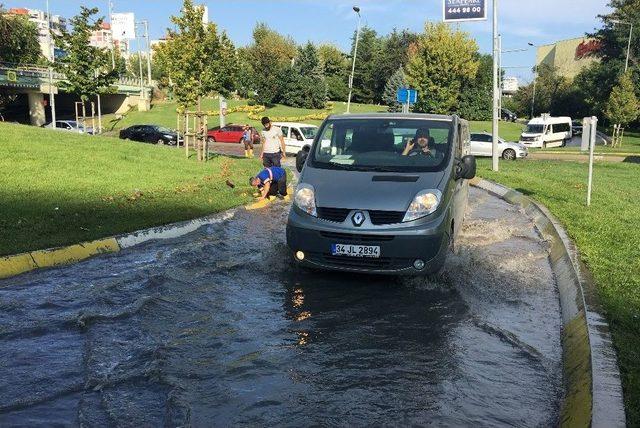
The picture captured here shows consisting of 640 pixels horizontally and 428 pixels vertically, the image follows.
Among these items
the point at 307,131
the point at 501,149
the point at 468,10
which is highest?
the point at 468,10

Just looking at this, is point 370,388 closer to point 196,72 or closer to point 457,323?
point 457,323

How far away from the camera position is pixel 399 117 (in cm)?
772

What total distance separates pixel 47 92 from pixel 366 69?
41.7m

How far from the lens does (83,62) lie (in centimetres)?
3584

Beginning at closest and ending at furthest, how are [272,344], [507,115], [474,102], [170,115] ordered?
1. [272,344]
2. [170,115]
3. [474,102]
4. [507,115]

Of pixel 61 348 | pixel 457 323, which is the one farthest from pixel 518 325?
pixel 61 348

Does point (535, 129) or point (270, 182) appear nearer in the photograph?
point (270, 182)

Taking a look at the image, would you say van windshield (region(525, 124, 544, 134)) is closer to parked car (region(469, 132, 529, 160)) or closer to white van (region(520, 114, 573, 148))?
white van (region(520, 114, 573, 148))

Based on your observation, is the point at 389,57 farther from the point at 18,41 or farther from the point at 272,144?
the point at 272,144

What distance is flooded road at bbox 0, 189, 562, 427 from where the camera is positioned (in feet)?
12.7

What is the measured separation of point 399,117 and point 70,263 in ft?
14.8

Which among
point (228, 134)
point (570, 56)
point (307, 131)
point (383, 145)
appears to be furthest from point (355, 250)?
point (570, 56)

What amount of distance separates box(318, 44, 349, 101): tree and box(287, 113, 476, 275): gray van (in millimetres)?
75212

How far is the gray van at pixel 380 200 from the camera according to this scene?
6.14 m
